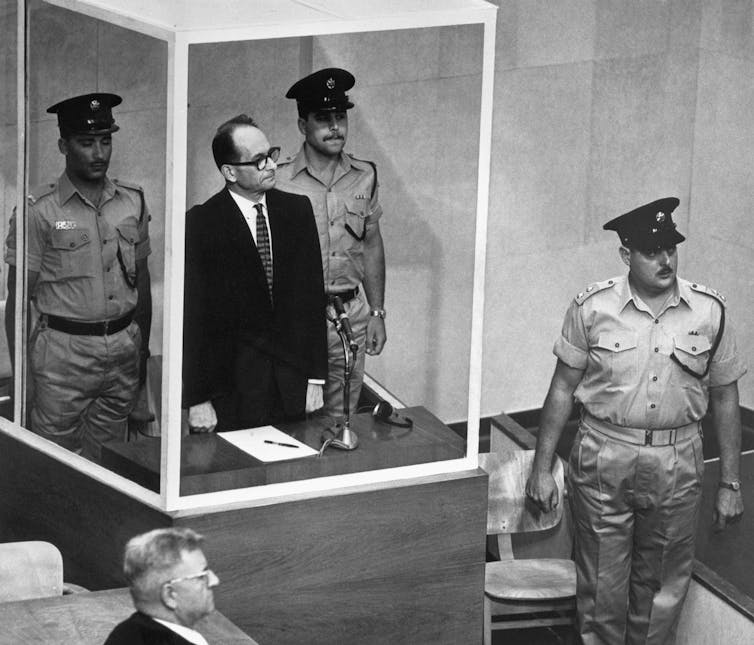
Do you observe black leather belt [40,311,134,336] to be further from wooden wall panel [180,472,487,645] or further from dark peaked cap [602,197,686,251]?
dark peaked cap [602,197,686,251]

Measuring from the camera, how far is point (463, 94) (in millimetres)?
7703

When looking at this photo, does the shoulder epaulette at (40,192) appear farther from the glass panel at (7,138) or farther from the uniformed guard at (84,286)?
the glass panel at (7,138)

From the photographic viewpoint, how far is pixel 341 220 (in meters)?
6.52

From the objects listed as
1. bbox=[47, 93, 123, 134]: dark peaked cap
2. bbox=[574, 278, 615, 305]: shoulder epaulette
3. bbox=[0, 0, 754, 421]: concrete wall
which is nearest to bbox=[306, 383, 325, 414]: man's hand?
bbox=[574, 278, 615, 305]: shoulder epaulette

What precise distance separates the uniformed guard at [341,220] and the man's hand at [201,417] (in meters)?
0.56

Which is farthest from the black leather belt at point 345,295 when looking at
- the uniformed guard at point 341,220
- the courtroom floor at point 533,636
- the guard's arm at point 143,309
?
the courtroom floor at point 533,636

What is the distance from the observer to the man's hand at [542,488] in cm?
627

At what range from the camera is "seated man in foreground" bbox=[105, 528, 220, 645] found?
429 cm

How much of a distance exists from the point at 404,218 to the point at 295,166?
133 centimetres

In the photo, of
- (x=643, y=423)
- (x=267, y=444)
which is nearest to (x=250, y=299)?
(x=267, y=444)

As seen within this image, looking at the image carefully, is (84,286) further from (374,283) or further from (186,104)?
(186,104)

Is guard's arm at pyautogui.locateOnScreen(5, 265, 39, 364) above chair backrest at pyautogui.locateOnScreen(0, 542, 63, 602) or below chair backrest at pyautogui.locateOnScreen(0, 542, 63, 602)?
above

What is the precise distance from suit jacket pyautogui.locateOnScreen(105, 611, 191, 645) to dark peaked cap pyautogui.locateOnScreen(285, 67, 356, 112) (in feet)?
7.73

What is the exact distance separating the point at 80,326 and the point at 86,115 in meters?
0.72
